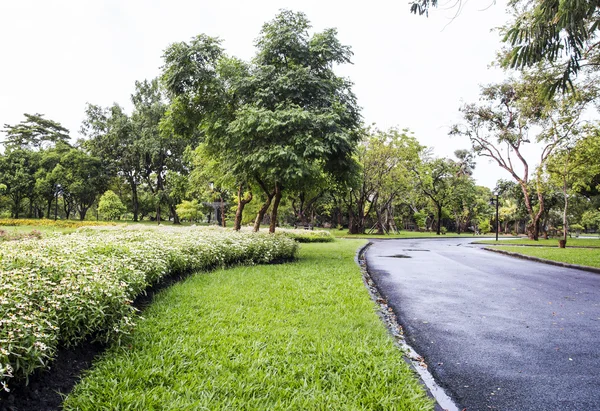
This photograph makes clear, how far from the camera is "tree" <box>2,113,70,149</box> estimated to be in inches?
1609

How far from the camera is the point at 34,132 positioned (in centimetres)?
4166

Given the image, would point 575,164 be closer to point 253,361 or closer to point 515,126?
point 515,126

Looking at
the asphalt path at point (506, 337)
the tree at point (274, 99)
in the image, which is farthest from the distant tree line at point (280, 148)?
the asphalt path at point (506, 337)

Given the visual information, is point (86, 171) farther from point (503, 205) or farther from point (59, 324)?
point (503, 205)

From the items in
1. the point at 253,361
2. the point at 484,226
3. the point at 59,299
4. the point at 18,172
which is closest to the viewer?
the point at 59,299

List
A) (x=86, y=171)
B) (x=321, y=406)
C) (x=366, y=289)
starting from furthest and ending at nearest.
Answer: (x=86, y=171), (x=366, y=289), (x=321, y=406)

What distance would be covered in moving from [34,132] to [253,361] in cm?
5029

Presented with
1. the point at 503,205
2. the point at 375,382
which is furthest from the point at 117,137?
the point at 503,205

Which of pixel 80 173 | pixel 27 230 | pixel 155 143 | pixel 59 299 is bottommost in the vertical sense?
pixel 27 230

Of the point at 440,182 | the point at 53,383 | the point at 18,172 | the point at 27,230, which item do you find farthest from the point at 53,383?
the point at 440,182

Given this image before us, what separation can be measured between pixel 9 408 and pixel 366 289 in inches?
194

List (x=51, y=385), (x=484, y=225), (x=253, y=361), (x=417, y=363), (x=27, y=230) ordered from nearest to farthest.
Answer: (x=51, y=385) → (x=253, y=361) → (x=417, y=363) → (x=27, y=230) → (x=484, y=225)

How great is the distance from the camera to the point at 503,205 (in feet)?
187

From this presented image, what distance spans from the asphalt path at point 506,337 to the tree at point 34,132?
1810 inches
